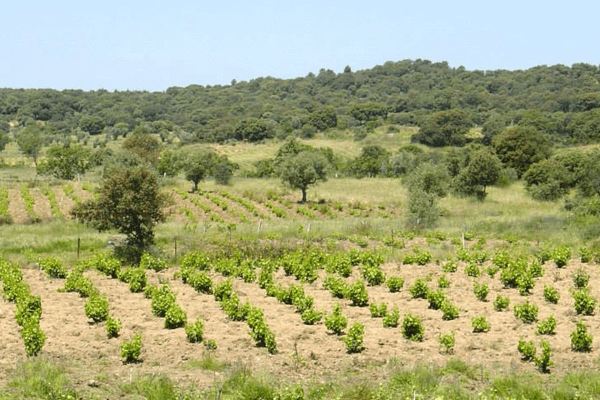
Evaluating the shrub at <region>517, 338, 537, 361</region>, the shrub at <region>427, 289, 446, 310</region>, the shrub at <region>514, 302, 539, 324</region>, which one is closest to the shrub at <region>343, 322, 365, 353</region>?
the shrub at <region>517, 338, 537, 361</region>

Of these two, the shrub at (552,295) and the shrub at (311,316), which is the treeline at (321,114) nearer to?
the shrub at (552,295)

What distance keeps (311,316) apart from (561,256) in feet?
42.2

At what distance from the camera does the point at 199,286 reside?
2125 centimetres

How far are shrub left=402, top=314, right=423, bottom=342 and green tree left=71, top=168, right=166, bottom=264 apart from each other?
1546 centimetres

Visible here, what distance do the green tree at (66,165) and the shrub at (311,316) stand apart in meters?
57.6

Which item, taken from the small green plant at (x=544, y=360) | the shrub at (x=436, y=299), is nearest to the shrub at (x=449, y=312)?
the shrub at (x=436, y=299)

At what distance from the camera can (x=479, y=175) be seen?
54062mm

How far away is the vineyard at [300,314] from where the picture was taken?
13844mm

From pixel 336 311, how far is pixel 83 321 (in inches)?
289

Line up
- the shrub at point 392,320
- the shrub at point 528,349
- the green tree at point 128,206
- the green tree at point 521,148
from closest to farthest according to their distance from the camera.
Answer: the shrub at point 528,349 < the shrub at point 392,320 < the green tree at point 128,206 < the green tree at point 521,148

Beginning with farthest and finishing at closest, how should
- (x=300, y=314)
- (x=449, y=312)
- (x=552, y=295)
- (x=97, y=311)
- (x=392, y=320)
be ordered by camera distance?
1. (x=552, y=295)
2. (x=300, y=314)
3. (x=449, y=312)
4. (x=97, y=311)
5. (x=392, y=320)

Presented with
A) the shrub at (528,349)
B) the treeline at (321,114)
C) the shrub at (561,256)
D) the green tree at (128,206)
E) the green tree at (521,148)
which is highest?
the treeline at (321,114)

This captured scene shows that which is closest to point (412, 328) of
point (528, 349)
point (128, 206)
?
point (528, 349)

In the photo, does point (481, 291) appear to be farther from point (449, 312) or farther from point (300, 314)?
point (300, 314)
